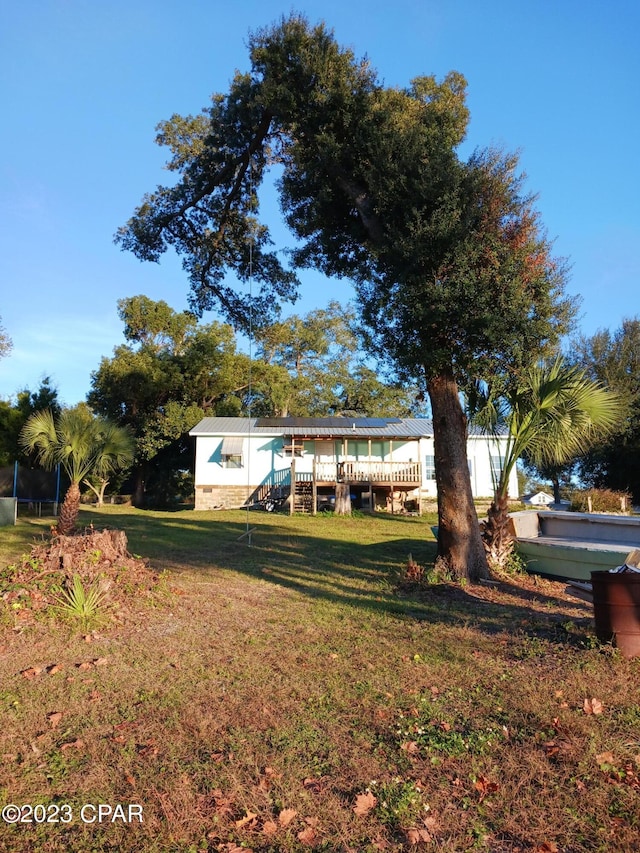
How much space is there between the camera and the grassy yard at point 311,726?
2.84 m

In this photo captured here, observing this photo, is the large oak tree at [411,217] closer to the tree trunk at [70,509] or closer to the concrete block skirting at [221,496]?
the tree trunk at [70,509]

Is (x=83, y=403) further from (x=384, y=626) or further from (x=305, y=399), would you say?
(x=384, y=626)

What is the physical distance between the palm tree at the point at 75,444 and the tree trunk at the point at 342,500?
11.3 meters

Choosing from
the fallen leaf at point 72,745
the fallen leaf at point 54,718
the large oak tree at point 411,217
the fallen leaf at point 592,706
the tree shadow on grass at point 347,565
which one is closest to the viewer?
the fallen leaf at point 72,745

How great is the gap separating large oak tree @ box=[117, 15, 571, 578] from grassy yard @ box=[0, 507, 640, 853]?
3380 millimetres

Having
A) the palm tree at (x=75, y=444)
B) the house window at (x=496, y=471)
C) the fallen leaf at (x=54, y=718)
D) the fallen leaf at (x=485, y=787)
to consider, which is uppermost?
the palm tree at (x=75, y=444)

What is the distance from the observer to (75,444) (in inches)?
538

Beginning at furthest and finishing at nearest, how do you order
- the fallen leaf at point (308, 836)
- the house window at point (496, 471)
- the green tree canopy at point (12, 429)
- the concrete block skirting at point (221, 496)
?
the concrete block skirting at point (221, 496)
the green tree canopy at point (12, 429)
the house window at point (496, 471)
the fallen leaf at point (308, 836)

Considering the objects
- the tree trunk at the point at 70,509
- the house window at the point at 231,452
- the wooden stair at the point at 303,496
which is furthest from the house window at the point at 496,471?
the house window at the point at 231,452

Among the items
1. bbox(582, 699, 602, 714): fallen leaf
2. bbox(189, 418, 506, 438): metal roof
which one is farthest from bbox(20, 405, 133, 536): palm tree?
bbox(189, 418, 506, 438): metal roof

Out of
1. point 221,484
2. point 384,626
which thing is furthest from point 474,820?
point 221,484

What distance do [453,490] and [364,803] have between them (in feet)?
21.3

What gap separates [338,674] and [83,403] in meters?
31.0

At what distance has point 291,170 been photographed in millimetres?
11359
